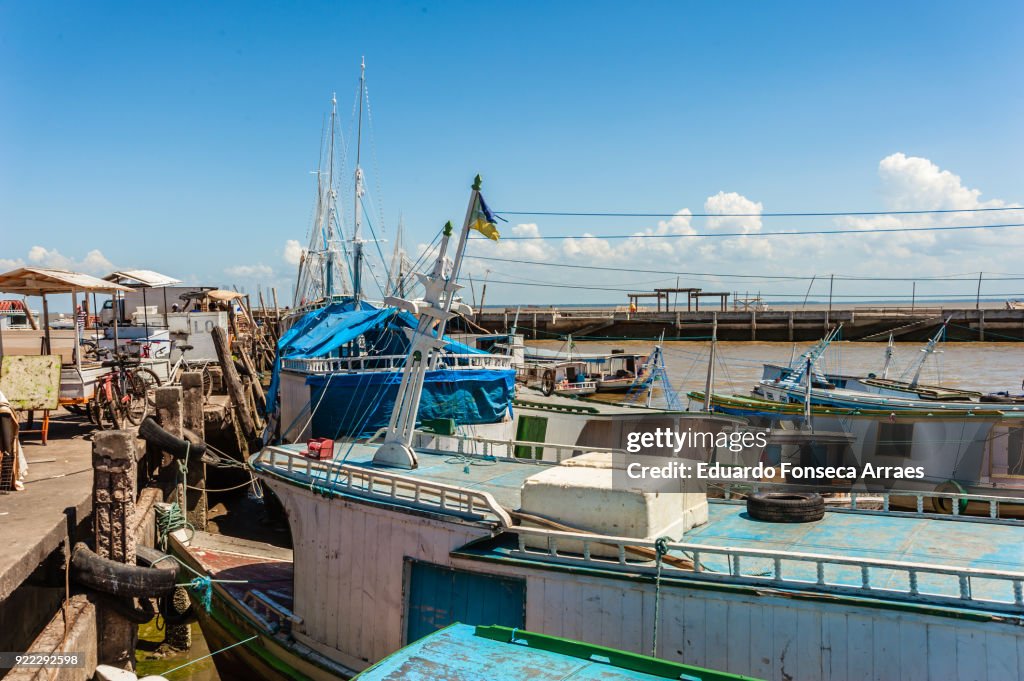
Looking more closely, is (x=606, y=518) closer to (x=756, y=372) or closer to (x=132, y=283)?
(x=132, y=283)

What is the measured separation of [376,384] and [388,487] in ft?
21.3

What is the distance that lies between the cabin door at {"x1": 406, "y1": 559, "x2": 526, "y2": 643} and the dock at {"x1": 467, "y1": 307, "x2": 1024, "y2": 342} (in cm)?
5752

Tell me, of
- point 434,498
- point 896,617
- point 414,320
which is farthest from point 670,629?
point 414,320

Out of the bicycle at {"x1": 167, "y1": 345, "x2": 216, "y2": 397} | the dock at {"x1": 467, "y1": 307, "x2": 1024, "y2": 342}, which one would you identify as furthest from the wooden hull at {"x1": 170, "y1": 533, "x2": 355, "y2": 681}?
the dock at {"x1": 467, "y1": 307, "x2": 1024, "y2": 342}

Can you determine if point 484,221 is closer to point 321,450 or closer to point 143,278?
point 321,450

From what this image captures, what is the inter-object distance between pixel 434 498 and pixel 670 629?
420 cm

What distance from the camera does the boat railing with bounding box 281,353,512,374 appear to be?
19.3 m

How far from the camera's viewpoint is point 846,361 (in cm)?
6100

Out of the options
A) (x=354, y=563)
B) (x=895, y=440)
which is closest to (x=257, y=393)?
(x=354, y=563)

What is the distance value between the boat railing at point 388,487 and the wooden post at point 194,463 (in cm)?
667

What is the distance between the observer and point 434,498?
11906 mm

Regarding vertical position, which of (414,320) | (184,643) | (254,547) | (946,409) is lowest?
(184,643)

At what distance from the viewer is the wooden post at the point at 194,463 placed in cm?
1998

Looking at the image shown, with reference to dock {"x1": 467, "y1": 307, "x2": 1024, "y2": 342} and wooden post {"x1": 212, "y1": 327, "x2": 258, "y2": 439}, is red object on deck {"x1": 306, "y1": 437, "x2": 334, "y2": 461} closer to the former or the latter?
wooden post {"x1": 212, "y1": 327, "x2": 258, "y2": 439}
